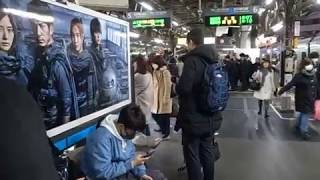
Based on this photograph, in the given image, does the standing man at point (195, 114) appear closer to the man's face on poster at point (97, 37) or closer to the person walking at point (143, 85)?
the man's face on poster at point (97, 37)

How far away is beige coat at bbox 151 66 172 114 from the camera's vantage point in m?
6.84

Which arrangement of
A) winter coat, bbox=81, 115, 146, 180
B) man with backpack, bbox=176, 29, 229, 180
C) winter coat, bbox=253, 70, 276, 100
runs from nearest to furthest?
winter coat, bbox=81, 115, 146, 180
man with backpack, bbox=176, 29, 229, 180
winter coat, bbox=253, 70, 276, 100

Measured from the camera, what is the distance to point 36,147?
3.35 ft

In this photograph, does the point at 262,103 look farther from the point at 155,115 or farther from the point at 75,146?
the point at 75,146

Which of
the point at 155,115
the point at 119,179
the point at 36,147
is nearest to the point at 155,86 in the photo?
the point at 155,115

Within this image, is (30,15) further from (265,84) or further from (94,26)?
(265,84)

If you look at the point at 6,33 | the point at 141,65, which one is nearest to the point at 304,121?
the point at 141,65

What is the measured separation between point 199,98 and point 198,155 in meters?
0.57

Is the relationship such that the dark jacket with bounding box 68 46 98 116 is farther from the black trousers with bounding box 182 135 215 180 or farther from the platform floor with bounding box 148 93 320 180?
the platform floor with bounding box 148 93 320 180

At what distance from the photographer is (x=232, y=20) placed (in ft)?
37.3

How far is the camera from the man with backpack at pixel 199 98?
379 centimetres

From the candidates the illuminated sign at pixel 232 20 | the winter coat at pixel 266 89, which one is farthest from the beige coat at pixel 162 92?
the illuminated sign at pixel 232 20

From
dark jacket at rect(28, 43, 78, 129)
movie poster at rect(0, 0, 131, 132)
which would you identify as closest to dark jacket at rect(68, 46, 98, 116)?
movie poster at rect(0, 0, 131, 132)

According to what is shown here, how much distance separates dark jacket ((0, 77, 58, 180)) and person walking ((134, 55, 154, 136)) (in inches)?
198
